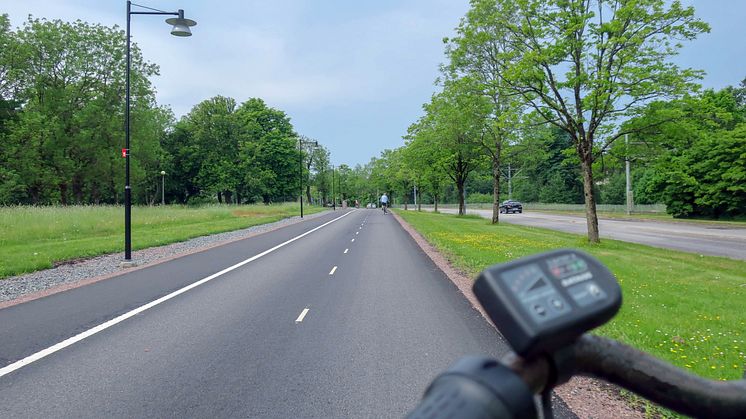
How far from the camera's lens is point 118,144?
48.6 metres

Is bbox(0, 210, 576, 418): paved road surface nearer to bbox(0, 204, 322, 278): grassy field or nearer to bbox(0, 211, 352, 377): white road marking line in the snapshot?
bbox(0, 211, 352, 377): white road marking line

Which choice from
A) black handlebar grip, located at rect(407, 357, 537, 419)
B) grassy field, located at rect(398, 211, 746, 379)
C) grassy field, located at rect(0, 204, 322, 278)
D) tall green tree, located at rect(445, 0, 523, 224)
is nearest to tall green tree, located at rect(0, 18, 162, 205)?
grassy field, located at rect(0, 204, 322, 278)

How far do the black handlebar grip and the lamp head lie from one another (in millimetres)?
15274

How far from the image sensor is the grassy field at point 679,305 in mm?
5387

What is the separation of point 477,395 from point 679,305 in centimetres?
891

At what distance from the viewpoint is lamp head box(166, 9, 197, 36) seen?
13.8 metres

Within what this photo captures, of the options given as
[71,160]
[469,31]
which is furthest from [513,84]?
[71,160]

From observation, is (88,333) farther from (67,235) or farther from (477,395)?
(67,235)

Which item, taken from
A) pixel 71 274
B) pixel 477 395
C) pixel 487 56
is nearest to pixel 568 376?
pixel 477 395

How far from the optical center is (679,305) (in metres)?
7.95

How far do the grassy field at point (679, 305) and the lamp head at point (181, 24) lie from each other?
1090 centimetres

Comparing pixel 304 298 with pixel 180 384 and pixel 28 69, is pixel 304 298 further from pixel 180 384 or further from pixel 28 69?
pixel 28 69

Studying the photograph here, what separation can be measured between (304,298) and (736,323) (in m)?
7.15

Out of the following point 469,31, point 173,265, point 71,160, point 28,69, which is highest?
point 28,69
